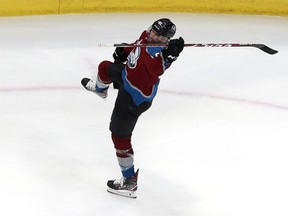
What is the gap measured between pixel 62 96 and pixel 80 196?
122 cm

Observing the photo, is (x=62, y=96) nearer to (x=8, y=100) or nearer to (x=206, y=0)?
(x=8, y=100)

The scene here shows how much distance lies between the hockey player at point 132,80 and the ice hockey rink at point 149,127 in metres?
0.15

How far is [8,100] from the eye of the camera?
3.86 meters

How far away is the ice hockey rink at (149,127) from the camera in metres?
2.95

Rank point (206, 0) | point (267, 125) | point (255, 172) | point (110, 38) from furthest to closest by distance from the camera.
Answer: point (206, 0), point (110, 38), point (267, 125), point (255, 172)

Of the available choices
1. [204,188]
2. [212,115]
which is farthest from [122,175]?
[212,115]

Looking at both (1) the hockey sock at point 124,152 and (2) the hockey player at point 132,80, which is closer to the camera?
(2) the hockey player at point 132,80

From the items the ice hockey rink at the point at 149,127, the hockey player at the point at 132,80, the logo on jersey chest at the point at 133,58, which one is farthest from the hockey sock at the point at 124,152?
the logo on jersey chest at the point at 133,58

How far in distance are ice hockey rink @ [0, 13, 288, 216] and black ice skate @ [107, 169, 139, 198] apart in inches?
1.5

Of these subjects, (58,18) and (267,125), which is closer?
(267,125)

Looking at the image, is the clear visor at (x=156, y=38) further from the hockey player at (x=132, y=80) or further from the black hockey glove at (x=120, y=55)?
the black hockey glove at (x=120, y=55)

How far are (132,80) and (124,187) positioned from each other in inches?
21.7

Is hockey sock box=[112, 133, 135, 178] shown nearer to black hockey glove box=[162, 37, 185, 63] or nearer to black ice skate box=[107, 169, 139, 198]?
black ice skate box=[107, 169, 139, 198]

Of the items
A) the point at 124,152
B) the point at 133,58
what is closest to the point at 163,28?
the point at 133,58
